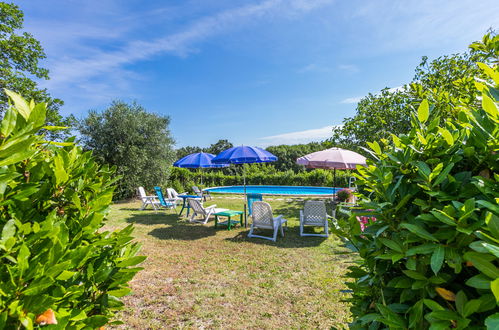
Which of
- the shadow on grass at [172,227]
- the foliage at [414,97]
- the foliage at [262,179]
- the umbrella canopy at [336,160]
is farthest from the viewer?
the foliage at [262,179]

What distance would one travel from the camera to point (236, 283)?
13.7 feet

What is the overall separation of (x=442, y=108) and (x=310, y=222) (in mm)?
5640

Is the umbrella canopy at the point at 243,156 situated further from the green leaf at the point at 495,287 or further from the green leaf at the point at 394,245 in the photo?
the green leaf at the point at 495,287

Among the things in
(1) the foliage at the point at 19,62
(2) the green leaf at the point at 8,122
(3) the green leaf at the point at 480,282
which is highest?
(1) the foliage at the point at 19,62

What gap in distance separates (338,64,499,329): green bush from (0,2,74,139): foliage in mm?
17442

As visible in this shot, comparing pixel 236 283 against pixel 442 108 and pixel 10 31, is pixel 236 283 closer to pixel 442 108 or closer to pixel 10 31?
pixel 442 108

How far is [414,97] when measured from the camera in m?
2.43

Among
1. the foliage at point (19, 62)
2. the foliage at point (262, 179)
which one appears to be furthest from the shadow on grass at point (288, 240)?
the foliage at point (19, 62)

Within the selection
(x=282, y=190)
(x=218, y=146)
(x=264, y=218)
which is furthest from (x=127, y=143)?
(x=218, y=146)

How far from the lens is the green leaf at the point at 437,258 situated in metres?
0.72

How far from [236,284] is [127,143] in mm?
14113

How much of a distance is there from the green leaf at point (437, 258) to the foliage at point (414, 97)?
166 centimetres

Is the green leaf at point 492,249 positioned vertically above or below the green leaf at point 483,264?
above

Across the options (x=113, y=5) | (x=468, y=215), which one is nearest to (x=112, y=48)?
(x=113, y=5)
